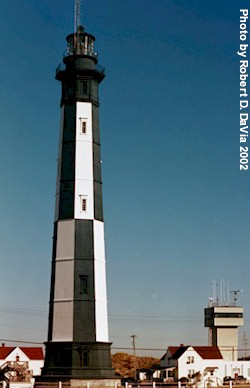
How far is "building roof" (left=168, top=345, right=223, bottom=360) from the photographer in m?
79.5

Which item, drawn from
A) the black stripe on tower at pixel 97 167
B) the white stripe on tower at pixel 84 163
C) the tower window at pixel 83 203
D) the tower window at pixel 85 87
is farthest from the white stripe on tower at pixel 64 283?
the tower window at pixel 85 87

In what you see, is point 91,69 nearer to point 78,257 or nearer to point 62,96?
point 62,96

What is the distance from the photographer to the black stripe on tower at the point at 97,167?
4731cm

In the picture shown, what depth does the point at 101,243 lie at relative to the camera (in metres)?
47.2

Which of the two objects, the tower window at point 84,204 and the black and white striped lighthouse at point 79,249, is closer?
the black and white striped lighthouse at point 79,249

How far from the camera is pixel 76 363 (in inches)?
1758

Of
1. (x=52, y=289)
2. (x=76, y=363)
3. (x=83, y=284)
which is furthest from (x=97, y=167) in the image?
(x=76, y=363)

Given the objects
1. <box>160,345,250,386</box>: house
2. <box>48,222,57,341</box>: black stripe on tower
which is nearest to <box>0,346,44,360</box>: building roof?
<box>160,345,250,386</box>: house

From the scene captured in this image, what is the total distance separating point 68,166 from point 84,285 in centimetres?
800

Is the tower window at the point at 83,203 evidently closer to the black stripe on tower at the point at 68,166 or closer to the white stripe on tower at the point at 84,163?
the white stripe on tower at the point at 84,163

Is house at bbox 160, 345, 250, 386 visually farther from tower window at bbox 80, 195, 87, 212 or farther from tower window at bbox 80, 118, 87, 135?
tower window at bbox 80, 118, 87, 135

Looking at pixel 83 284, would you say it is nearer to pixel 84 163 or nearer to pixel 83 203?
pixel 83 203

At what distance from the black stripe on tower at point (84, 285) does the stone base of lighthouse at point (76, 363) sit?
2.03ft

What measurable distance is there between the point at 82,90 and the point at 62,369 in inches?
736
